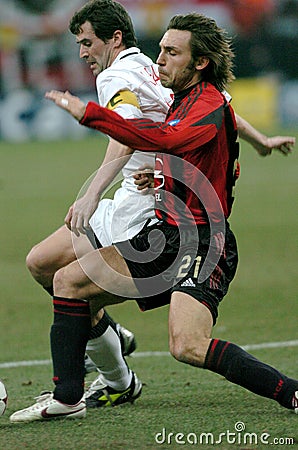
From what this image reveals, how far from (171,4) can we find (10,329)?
26.0 m

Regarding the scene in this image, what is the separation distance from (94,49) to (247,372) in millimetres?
1921

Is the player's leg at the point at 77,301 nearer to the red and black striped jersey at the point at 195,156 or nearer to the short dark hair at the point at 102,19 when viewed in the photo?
the red and black striped jersey at the point at 195,156

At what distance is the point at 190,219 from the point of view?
4.81m

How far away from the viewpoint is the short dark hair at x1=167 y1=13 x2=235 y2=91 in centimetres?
481

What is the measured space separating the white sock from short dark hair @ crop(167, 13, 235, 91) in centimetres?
145

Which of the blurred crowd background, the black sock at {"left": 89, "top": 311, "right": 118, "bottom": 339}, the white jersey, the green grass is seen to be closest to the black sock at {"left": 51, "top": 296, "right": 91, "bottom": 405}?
the green grass

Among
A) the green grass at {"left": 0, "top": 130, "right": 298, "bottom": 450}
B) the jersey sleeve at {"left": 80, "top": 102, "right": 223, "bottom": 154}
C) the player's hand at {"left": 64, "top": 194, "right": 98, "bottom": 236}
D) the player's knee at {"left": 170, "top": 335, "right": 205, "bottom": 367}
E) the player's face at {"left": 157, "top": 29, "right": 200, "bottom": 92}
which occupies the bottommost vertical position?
the green grass at {"left": 0, "top": 130, "right": 298, "bottom": 450}

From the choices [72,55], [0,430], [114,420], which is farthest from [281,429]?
[72,55]

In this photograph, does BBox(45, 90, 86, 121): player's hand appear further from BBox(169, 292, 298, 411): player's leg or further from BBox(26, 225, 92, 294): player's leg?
BBox(26, 225, 92, 294): player's leg

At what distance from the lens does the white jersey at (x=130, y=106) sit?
4922 mm

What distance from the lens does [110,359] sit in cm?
526

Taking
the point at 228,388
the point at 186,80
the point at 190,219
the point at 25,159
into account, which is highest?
the point at 186,80

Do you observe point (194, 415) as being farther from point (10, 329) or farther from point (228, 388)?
point (10, 329)

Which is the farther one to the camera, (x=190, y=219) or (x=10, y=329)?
(x=10, y=329)
